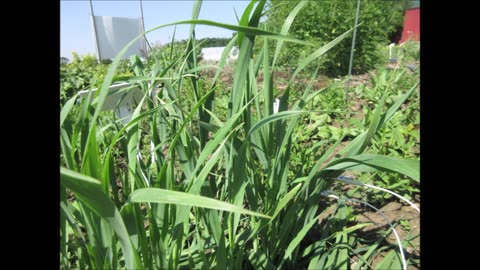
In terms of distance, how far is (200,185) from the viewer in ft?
1.87

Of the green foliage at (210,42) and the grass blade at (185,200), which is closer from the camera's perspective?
the grass blade at (185,200)

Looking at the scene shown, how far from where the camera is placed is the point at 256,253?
78cm

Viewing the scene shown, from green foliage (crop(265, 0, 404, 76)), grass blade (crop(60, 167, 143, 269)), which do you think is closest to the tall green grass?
grass blade (crop(60, 167, 143, 269))

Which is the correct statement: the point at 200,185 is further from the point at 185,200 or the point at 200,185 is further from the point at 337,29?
the point at 337,29

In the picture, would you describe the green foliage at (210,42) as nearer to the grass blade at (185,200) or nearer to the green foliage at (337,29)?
the grass blade at (185,200)

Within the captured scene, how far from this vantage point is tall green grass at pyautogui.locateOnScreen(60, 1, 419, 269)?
0.48 metres

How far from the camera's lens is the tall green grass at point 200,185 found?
0.48 meters

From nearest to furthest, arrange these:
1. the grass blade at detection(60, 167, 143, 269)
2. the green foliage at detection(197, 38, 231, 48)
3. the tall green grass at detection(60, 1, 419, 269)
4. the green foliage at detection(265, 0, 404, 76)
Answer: the grass blade at detection(60, 167, 143, 269) → the tall green grass at detection(60, 1, 419, 269) → the green foliage at detection(197, 38, 231, 48) → the green foliage at detection(265, 0, 404, 76)

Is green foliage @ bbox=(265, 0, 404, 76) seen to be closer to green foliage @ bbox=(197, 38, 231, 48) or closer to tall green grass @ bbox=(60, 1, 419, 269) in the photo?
green foliage @ bbox=(197, 38, 231, 48)

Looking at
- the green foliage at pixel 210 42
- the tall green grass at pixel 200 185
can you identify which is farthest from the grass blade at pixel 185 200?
the green foliage at pixel 210 42
